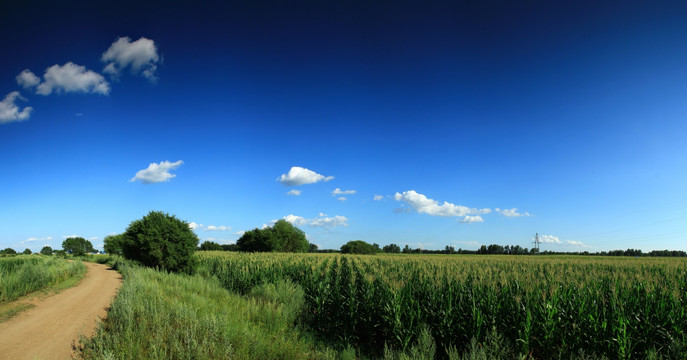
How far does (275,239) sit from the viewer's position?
233 ft

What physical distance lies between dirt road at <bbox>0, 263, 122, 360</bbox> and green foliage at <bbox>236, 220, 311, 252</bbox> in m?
57.9

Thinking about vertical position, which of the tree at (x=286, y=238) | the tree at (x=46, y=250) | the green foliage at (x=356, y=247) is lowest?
the tree at (x=46, y=250)

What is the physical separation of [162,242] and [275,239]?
48.9 metres

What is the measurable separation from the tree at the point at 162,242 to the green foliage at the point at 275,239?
146 feet

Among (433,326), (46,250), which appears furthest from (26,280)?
(46,250)

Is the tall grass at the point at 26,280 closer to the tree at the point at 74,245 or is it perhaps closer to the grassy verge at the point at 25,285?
the grassy verge at the point at 25,285

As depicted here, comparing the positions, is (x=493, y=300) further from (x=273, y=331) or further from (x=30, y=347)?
(x=30, y=347)

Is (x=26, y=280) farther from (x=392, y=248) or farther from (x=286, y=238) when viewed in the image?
(x=392, y=248)

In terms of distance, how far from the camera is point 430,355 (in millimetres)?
7762

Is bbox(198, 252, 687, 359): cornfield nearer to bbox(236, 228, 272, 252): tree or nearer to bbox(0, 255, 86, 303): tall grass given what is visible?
bbox(0, 255, 86, 303): tall grass

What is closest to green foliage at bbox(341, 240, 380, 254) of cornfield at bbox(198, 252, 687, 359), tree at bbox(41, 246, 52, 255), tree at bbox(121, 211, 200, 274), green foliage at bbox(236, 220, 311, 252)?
green foliage at bbox(236, 220, 311, 252)

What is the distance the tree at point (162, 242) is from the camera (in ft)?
75.4

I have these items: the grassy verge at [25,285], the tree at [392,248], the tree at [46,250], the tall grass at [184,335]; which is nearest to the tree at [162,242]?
the grassy verge at [25,285]

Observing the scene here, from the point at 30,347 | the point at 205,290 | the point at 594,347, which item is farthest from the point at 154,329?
the point at 594,347
